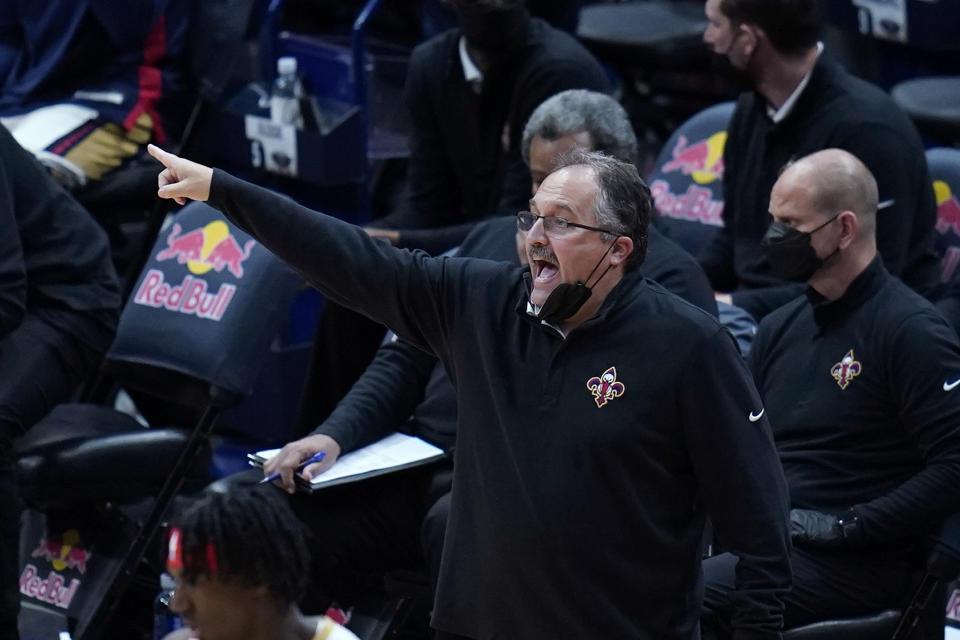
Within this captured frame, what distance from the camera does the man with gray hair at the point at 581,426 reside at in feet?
9.73

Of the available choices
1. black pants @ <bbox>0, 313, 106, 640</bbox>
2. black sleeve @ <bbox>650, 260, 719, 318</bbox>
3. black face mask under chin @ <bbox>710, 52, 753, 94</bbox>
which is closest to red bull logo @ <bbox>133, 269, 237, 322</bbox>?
black pants @ <bbox>0, 313, 106, 640</bbox>

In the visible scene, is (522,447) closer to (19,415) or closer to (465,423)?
(465,423)

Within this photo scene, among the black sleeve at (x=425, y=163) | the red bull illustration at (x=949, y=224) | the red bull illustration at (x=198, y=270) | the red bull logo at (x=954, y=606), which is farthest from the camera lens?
the black sleeve at (x=425, y=163)

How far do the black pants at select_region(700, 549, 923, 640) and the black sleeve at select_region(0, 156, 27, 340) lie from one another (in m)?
1.83

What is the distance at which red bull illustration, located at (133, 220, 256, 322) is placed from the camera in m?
4.57

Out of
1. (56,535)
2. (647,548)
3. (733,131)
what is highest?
(647,548)

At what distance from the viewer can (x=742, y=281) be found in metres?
4.93

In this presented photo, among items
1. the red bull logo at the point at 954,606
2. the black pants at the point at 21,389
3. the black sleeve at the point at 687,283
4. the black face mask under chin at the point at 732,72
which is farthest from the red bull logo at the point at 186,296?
the red bull logo at the point at 954,606

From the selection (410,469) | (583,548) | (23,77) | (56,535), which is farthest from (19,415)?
(23,77)

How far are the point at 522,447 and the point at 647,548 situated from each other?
0.29m

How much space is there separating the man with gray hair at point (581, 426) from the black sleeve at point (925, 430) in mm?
702

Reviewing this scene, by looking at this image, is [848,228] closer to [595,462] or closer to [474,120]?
[595,462]

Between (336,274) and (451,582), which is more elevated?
(336,274)

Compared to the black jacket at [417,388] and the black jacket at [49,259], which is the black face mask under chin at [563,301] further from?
the black jacket at [49,259]
